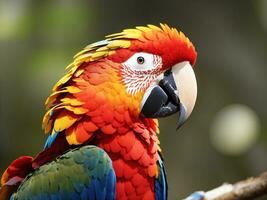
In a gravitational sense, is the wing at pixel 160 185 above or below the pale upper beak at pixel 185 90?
below

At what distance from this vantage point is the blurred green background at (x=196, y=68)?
10.6 ft

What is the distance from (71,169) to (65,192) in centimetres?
6

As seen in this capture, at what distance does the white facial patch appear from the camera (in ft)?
4.86

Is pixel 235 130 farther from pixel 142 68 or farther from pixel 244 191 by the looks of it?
pixel 142 68

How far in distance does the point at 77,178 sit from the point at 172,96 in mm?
305

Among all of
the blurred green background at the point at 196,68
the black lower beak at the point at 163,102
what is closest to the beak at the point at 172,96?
the black lower beak at the point at 163,102

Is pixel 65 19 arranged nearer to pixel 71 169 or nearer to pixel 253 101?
pixel 253 101

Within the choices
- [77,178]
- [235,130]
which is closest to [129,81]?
[77,178]

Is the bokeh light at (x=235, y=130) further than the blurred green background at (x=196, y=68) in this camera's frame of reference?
No

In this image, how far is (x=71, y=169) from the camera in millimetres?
1389

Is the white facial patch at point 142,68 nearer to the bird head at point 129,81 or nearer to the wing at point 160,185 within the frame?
the bird head at point 129,81


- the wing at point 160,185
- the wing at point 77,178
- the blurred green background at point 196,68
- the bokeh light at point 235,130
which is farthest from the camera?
the blurred green background at point 196,68

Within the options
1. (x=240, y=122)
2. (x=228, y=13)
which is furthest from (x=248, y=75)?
(x=240, y=122)

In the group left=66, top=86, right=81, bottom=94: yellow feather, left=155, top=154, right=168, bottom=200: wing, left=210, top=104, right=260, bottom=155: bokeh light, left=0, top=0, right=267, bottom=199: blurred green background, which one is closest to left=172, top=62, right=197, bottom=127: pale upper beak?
left=155, top=154, right=168, bottom=200: wing
